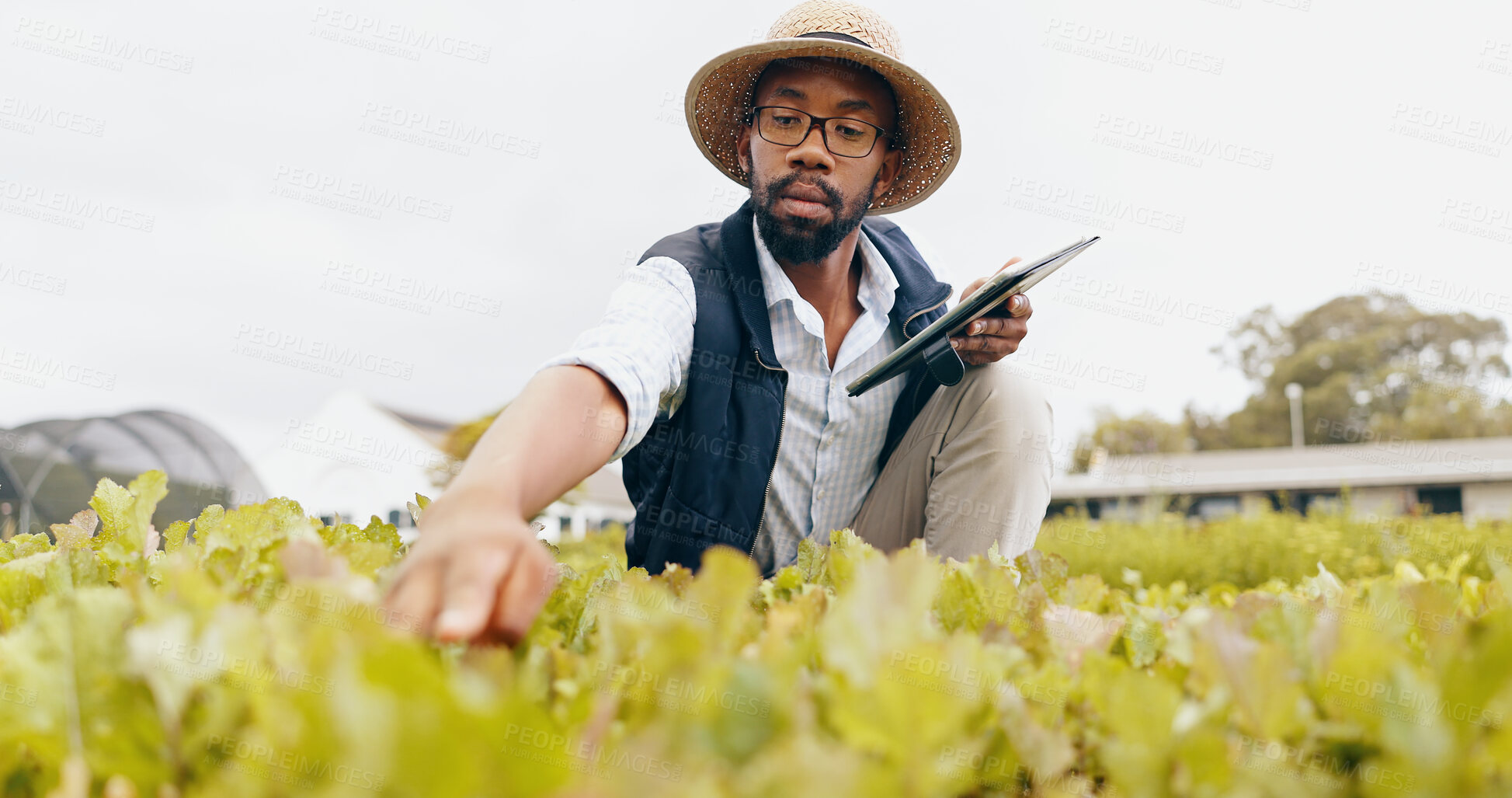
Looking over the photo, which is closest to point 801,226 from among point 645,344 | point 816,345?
point 816,345

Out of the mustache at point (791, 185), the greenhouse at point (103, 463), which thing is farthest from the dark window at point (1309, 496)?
the mustache at point (791, 185)

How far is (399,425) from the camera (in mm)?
27094

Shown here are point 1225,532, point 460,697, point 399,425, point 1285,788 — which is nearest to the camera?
point 460,697

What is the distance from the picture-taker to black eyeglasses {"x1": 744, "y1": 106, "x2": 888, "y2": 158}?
9.21 feet

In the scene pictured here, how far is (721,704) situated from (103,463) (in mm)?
17132

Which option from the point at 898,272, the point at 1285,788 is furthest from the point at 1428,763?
the point at 898,272

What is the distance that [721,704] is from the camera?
23.5 inches

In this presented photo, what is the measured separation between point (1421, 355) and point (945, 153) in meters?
47.7

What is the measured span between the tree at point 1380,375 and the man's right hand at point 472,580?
143 ft

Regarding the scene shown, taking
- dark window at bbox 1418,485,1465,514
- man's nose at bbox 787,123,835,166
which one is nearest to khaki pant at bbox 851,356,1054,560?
man's nose at bbox 787,123,835,166

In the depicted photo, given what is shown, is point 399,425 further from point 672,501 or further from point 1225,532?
point 672,501

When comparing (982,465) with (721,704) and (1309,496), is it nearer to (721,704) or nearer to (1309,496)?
(721,704)

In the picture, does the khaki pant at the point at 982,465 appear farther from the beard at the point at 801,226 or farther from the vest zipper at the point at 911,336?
the beard at the point at 801,226

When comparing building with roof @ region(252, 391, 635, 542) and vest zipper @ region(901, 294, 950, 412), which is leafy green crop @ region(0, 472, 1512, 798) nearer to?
vest zipper @ region(901, 294, 950, 412)
